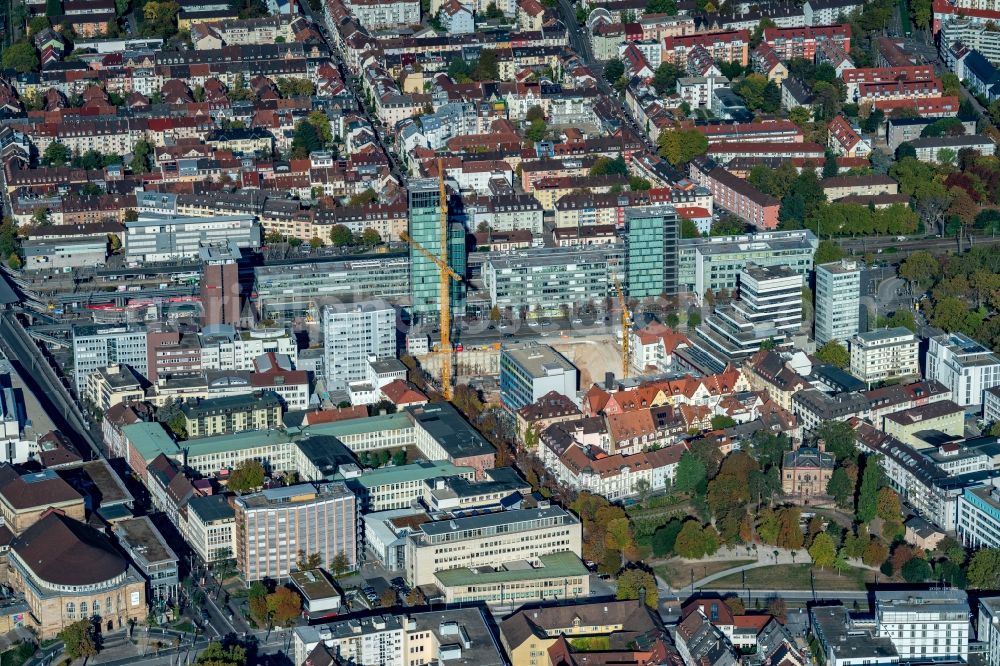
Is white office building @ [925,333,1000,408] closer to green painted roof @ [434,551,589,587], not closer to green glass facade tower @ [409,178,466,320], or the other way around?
green glass facade tower @ [409,178,466,320]

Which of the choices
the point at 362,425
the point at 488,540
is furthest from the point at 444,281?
the point at 488,540

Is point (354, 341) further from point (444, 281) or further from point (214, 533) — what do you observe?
point (214, 533)

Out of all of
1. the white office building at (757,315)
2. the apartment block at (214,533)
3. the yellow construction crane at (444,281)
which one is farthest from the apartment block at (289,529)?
the white office building at (757,315)

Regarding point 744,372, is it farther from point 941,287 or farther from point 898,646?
point 898,646

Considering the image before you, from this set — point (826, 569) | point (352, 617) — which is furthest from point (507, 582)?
point (826, 569)

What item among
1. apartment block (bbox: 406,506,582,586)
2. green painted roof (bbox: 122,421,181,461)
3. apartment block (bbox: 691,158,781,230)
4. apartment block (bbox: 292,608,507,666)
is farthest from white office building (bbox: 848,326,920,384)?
green painted roof (bbox: 122,421,181,461)
